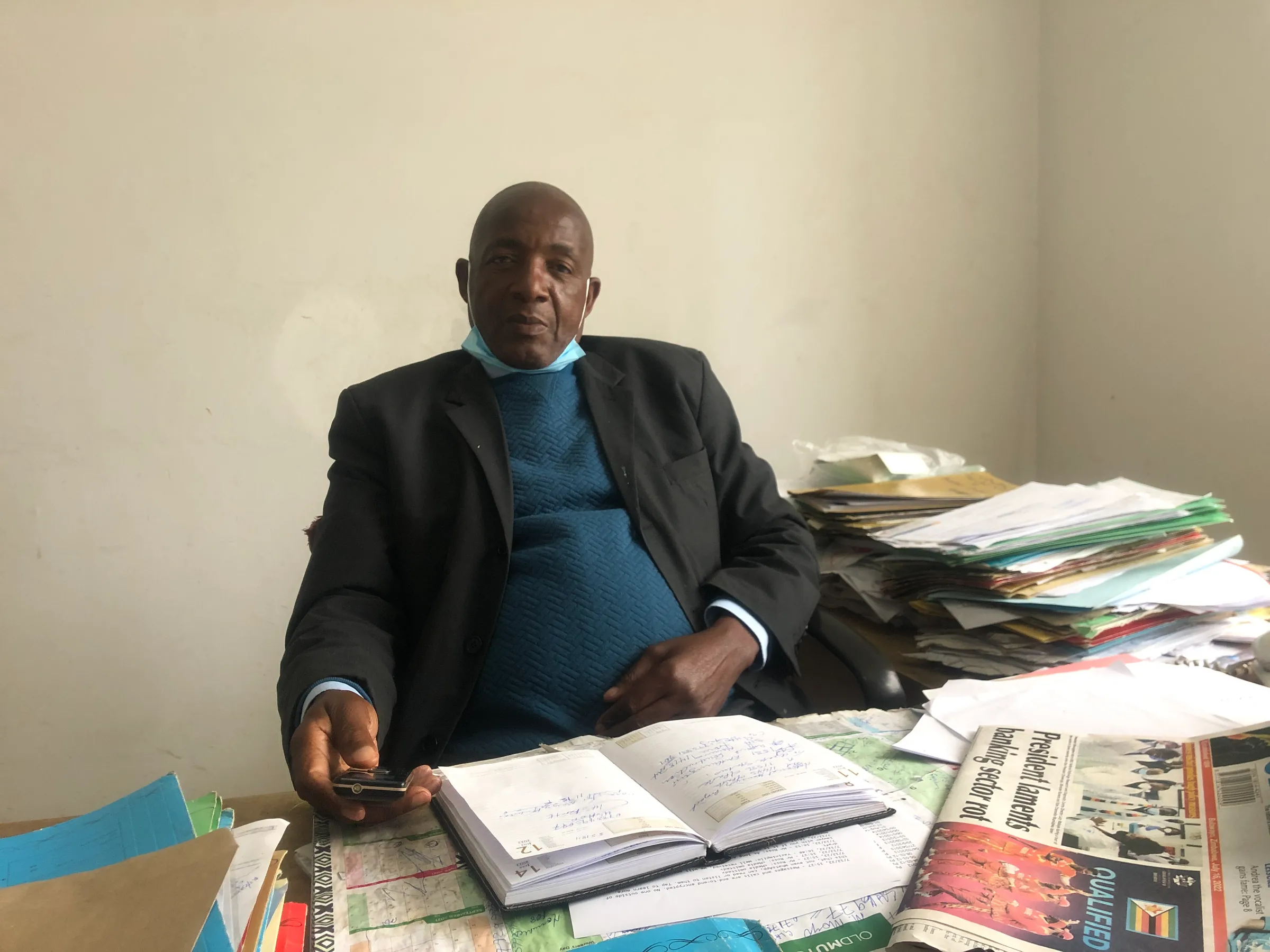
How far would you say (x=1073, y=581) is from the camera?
1314mm

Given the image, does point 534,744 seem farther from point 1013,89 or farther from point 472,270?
point 1013,89

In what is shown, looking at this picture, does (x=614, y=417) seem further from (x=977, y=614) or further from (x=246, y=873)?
(x=246, y=873)

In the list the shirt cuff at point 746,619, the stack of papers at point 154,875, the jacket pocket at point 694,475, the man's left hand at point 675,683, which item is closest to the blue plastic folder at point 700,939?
the stack of papers at point 154,875

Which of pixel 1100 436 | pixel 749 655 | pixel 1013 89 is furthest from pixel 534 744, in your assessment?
pixel 1013 89

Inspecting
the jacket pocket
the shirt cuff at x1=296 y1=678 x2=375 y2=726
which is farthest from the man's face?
the shirt cuff at x1=296 y1=678 x2=375 y2=726

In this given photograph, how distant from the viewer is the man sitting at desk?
3.78 ft

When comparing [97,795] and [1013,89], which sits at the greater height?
[1013,89]

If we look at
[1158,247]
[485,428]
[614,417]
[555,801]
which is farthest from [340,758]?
[1158,247]

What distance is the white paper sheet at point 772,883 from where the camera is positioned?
613 mm

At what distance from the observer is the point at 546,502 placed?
1287 mm

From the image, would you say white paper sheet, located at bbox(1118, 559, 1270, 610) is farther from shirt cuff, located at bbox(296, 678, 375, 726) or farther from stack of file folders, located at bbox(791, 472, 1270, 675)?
shirt cuff, located at bbox(296, 678, 375, 726)

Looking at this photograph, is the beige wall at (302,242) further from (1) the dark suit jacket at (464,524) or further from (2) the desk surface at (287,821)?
(2) the desk surface at (287,821)

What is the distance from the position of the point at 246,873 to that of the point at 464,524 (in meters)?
0.64

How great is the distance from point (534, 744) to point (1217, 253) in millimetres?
1648
